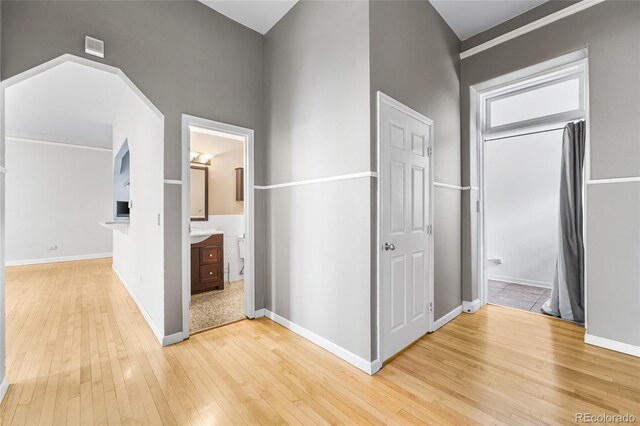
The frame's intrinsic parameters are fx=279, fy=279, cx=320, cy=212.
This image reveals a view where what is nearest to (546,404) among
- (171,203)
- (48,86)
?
(171,203)

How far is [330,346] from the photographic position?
2.49 metres

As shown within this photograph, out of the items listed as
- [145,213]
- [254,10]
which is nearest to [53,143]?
[145,213]

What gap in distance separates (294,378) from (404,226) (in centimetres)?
154

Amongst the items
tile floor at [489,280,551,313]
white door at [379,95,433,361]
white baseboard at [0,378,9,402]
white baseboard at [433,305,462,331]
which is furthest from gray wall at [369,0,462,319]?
white baseboard at [0,378,9,402]

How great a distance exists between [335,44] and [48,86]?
457 cm

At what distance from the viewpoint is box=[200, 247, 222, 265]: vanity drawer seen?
13.9 ft

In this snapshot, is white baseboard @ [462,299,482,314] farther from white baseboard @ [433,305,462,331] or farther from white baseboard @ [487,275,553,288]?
white baseboard @ [487,275,553,288]

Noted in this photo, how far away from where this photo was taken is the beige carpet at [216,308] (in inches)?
124

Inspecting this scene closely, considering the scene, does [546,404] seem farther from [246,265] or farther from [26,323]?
[26,323]

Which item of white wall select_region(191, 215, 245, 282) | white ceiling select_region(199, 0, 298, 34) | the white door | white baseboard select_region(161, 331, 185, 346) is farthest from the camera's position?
white wall select_region(191, 215, 245, 282)

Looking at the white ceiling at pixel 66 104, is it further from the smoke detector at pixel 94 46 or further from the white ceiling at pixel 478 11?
the white ceiling at pixel 478 11

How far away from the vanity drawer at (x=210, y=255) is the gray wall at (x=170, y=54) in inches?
55.1

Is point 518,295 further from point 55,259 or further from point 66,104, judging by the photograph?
point 55,259

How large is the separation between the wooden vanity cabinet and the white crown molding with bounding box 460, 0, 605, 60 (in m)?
4.34
